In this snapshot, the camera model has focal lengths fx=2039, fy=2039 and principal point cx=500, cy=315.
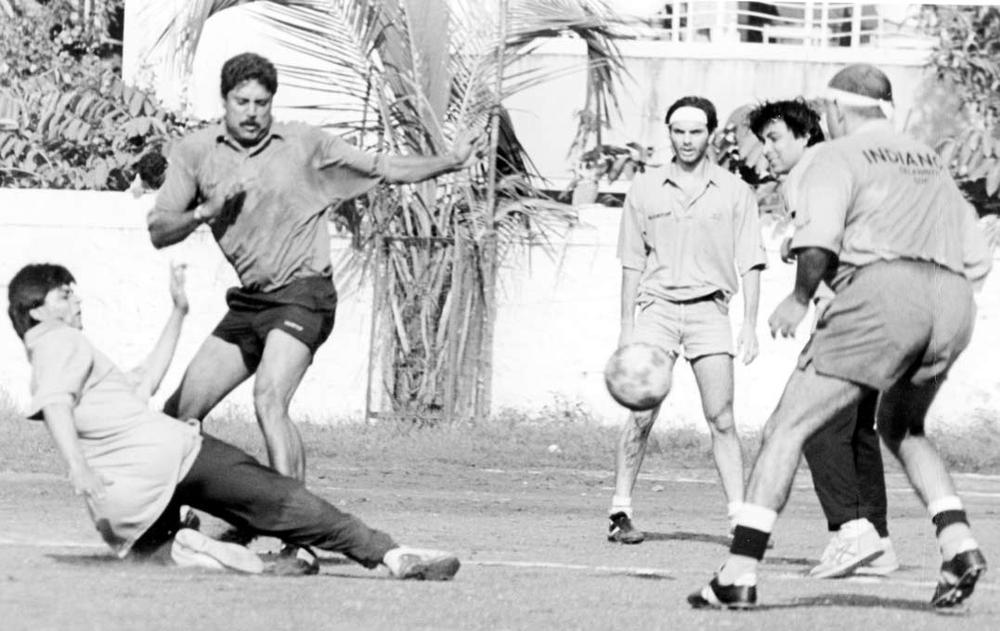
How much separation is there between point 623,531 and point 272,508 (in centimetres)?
245

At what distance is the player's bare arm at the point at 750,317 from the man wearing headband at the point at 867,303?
7.86 ft

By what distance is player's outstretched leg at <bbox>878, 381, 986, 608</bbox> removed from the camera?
7.38 m

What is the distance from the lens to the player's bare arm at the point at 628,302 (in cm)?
1004

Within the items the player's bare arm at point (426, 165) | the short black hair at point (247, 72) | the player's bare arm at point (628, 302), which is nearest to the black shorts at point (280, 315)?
the player's bare arm at point (426, 165)

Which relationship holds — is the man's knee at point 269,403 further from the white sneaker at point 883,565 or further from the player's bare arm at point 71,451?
the white sneaker at point 883,565

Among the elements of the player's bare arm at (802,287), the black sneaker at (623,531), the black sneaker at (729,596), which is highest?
the player's bare arm at (802,287)

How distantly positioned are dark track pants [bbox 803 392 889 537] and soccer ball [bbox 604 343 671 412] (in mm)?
808

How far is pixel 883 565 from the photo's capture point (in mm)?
8836

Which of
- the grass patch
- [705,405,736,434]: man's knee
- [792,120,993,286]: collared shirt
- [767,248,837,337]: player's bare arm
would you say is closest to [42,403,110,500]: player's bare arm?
[767,248,837,337]: player's bare arm

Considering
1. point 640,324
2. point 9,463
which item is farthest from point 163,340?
point 9,463

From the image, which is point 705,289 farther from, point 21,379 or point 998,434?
point 21,379

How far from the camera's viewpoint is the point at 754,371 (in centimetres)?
1593

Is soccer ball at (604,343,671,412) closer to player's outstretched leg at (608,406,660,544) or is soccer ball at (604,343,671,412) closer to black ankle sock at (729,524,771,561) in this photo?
player's outstretched leg at (608,406,660,544)

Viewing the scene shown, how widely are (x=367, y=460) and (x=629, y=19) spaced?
4.92m
